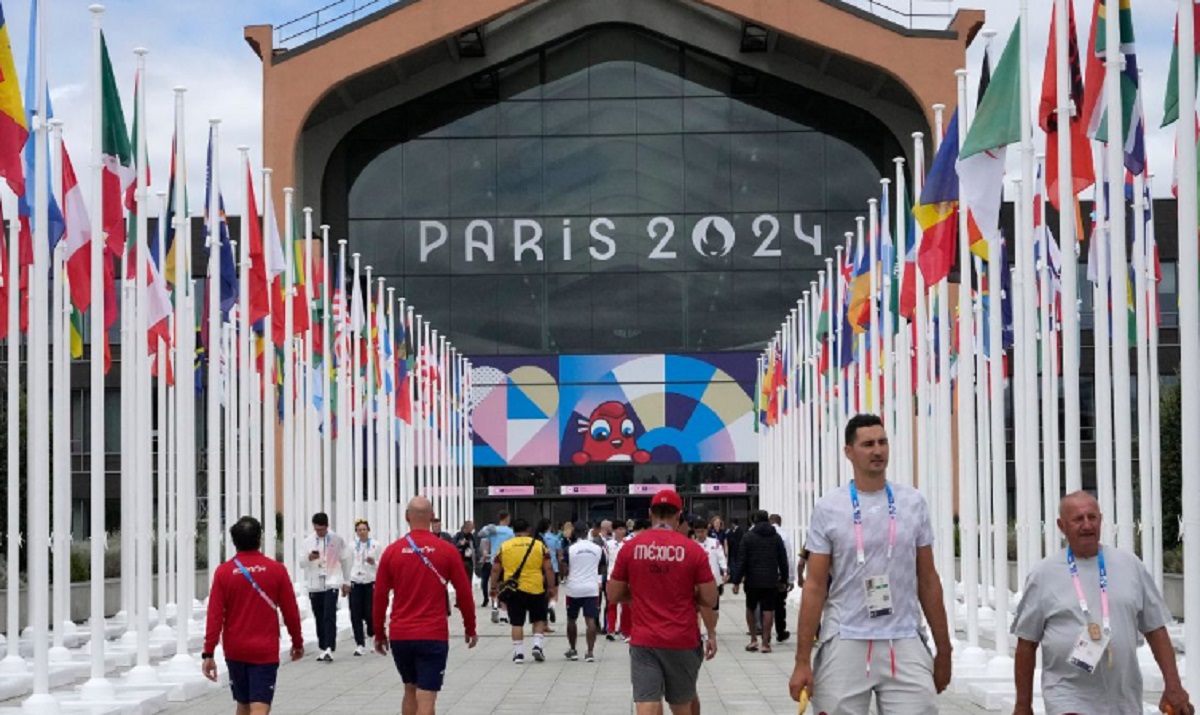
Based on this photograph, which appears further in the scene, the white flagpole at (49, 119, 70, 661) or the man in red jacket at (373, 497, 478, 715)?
the white flagpole at (49, 119, 70, 661)

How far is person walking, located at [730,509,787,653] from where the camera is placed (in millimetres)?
28594

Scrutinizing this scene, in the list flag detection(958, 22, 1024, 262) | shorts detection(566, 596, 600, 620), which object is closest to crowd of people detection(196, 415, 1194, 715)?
flag detection(958, 22, 1024, 262)

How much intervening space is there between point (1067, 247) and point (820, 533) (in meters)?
10.8

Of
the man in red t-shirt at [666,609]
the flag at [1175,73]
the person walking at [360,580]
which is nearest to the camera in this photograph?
the man in red t-shirt at [666,609]

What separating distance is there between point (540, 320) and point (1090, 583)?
2412 inches

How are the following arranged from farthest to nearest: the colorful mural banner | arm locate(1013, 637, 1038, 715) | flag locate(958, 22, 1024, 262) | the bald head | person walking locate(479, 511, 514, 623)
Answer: the colorful mural banner, person walking locate(479, 511, 514, 623), flag locate(958, 22, 1024, 262), the bald head, arm locate(1013, 637, 1038, 715)

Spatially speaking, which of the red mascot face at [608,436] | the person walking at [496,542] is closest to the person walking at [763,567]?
the person walking at [496,542]

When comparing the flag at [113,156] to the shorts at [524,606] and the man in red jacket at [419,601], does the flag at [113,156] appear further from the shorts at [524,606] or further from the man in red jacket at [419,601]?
the man in red jacket at [419,601]

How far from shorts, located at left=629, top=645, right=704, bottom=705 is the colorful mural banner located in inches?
2199

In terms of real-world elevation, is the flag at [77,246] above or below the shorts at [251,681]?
above

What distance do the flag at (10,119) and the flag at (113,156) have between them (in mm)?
3234

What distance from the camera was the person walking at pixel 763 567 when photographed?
93.8 ft

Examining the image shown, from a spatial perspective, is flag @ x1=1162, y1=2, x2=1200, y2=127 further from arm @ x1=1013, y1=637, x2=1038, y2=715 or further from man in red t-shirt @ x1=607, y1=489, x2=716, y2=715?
arm @ x1=1013, y1=637, x2=1038, y2=715

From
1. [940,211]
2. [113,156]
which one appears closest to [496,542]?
[940,211]
